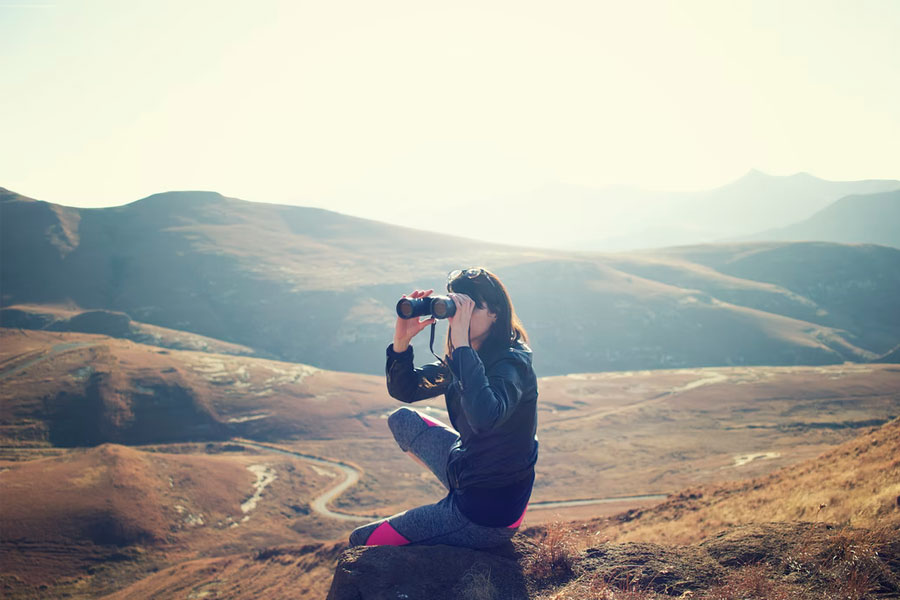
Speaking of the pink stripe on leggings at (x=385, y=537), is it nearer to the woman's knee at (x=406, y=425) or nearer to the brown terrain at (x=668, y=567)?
the brown terrain at (x=668, y=567)

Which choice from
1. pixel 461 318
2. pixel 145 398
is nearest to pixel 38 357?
pixel 145 398

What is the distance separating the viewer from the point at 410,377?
4.43m

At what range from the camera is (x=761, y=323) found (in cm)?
9731

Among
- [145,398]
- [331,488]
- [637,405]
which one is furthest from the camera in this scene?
[637,405]

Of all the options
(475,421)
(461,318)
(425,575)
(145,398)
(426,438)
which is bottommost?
(145,398)

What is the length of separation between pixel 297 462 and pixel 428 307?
43742 mm

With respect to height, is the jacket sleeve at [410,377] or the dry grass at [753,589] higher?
the jacket sleeve at [410,377]

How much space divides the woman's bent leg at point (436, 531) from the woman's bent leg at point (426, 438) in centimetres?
25

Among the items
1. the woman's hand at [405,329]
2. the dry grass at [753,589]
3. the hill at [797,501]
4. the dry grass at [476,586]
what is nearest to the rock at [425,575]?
the dry grass at [476,586]

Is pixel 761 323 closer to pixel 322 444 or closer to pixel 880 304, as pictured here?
pixel 880 304

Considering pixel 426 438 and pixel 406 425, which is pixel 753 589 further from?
pixel 406 425

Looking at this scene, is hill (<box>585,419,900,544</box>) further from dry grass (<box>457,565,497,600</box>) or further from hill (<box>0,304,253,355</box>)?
hill (<box>0,304,253,355</box>)

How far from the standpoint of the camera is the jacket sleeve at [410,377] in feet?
14.5

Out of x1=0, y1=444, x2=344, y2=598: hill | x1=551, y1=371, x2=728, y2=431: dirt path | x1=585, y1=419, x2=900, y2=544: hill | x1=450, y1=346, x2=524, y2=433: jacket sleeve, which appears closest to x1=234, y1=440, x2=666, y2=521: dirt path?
x1=0, y1=444, x2=344, y2=598: hill
